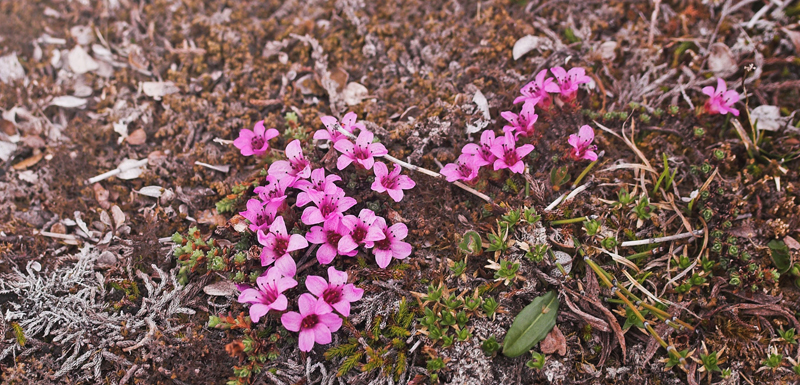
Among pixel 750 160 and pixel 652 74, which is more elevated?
pixel 652 74

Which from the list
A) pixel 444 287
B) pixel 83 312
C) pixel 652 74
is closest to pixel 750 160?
pixel 652 74

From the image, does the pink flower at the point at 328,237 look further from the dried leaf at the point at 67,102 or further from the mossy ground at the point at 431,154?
the dried leaf at the point at 67,102

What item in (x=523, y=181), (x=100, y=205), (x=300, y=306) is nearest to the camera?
(x=300, y=306)

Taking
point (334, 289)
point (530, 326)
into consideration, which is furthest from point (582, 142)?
point (334, 289)

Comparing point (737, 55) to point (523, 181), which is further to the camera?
point (737, 55)

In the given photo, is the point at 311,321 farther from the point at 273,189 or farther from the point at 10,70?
the point at 10,70

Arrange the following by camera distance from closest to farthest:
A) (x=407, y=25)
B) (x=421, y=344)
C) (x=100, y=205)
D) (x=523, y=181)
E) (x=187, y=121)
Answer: (x=421, y=344) < (x=523, y=181) < (x=100, y=205) < (x=187, y=121) < (x=407, y=25)

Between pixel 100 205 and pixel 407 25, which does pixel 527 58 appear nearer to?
pixel 407 25
